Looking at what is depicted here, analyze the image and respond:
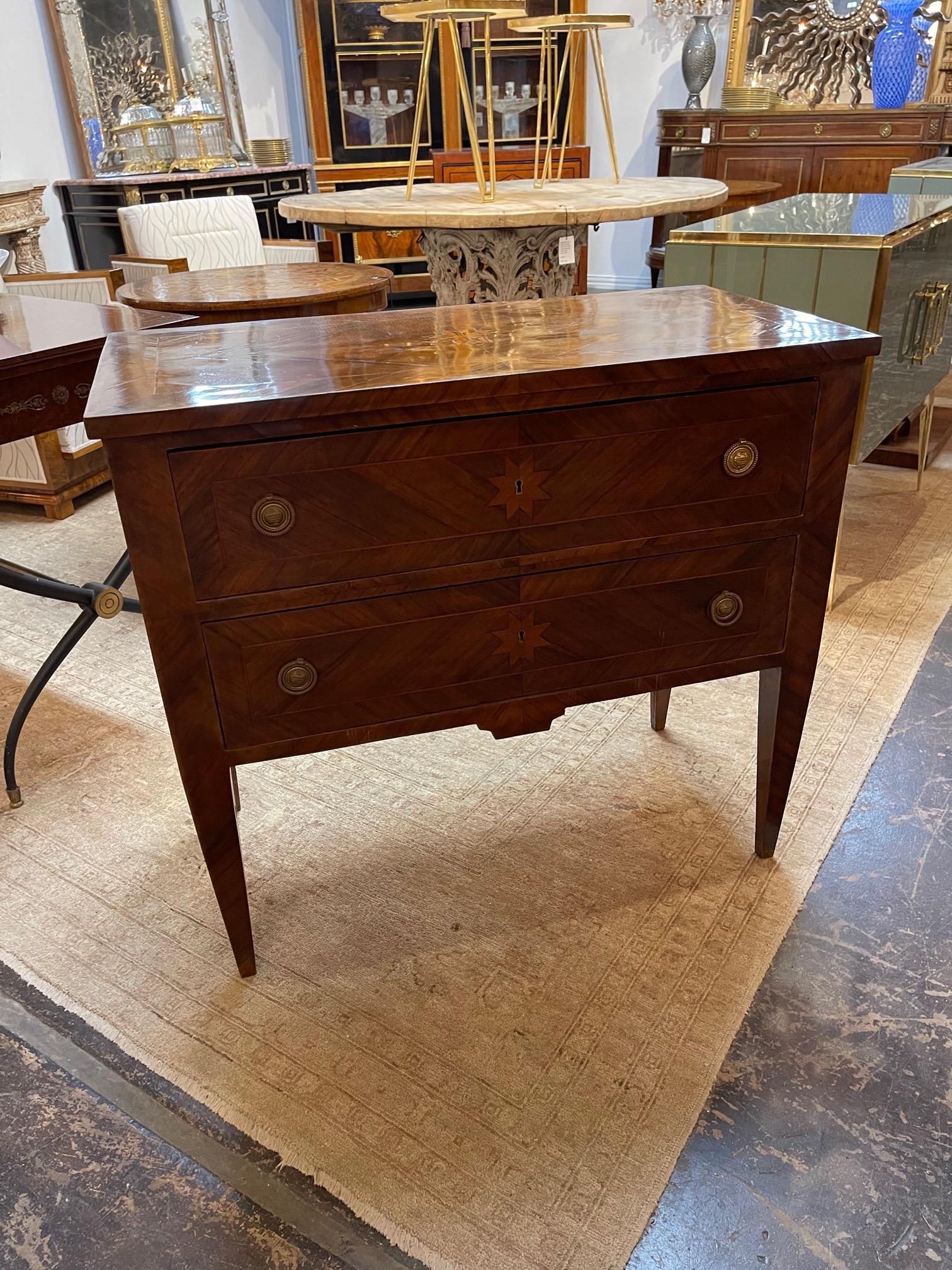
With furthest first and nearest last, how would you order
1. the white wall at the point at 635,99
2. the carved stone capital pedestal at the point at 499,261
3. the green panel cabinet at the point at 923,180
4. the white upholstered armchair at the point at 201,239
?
the white wall at the point at 635,99
the white upholstered armchair at the point at 201,239
the green panel cabinet at the point at 923,180
the carved stone capital pedestal at the point at 499,261

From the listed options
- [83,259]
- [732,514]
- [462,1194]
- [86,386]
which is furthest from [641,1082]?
[83,259]

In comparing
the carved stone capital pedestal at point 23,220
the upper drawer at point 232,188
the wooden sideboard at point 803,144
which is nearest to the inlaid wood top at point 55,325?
the carved stone capital pedestal at point 23,220

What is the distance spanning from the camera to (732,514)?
4.88 feet

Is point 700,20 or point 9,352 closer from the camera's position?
point 9,352

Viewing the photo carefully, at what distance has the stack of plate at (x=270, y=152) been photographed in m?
5.97

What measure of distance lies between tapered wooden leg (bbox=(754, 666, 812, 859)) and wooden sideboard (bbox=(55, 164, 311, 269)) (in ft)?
14.7

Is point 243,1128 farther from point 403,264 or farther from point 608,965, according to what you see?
point 403,264

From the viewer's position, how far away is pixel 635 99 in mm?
6902

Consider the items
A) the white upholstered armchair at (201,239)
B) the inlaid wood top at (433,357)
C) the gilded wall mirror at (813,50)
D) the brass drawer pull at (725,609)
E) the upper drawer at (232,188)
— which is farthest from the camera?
the gilded wall mirror at (813,50)

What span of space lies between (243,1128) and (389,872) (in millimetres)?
595

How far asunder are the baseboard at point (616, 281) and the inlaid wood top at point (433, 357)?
6.13 m

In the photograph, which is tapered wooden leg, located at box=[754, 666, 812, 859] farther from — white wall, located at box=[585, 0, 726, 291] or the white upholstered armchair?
white wall, located at box=[585, 0, 726, 291]

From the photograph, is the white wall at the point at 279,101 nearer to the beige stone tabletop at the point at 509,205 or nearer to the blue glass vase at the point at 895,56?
the blue glass vase at the point at 895,56

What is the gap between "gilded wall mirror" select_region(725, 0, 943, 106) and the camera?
6.00 m
